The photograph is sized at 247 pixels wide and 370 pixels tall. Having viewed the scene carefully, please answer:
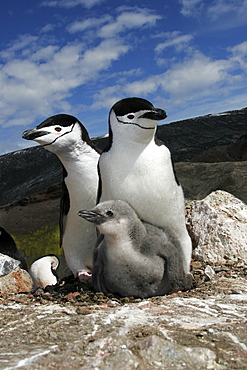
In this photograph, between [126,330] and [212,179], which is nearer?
[126,330]

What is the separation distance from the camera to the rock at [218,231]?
4895 mm

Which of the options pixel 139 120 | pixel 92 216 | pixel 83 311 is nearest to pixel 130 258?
pixel 92 216

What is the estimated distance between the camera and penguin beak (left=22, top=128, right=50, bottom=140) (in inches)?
164

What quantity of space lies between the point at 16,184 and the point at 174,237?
22368 mm

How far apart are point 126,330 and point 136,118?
2.16 metres

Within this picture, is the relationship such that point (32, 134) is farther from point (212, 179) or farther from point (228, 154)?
point (228, 154)

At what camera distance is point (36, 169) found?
26328mm

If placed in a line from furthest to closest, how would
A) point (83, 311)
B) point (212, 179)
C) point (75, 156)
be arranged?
point (212, 179), point (75, 156), point (83, 311)

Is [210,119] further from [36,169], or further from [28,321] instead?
[28,321]

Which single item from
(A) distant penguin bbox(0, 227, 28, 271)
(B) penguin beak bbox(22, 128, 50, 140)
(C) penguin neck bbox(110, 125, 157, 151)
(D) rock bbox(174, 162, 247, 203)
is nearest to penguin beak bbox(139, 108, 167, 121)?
(C) penguin neck bbox(110, 125, 157, 151)

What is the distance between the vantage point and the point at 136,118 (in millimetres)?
3965

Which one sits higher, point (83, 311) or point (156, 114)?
point (156, 114)

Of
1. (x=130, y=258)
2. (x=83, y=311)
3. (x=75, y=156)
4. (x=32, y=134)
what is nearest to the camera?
(x=83, y=311)

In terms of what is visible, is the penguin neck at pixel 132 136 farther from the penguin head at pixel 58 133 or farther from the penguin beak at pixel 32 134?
the penguin beak at pixel 32 134
